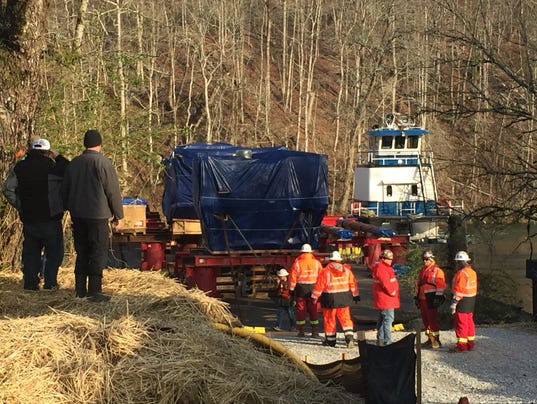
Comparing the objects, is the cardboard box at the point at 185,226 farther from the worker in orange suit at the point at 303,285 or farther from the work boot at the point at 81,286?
the work boot at the point at 81,286

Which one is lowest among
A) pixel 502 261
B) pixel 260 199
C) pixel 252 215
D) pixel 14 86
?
pixel 502 261

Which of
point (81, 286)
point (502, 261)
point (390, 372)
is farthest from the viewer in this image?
point (502, 261)

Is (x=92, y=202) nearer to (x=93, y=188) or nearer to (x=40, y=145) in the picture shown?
(x=93, y=188)

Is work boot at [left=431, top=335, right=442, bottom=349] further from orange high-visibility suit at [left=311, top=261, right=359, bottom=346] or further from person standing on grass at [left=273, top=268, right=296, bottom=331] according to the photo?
person standing on grass at [left=273, top=268, right=296, bottom=331]

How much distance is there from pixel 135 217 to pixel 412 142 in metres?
13.2

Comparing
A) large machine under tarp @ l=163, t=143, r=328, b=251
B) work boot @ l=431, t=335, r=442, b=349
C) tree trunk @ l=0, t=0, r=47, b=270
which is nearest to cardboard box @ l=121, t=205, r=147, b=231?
large machine under tarp @ l=163, t=143, r=328, b=251

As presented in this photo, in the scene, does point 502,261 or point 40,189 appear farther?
point 502,261

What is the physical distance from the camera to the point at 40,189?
352 inches

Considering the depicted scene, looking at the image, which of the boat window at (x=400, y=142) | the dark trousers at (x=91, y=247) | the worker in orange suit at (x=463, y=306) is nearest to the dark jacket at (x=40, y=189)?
the dark trousers at (x=91, y=247)

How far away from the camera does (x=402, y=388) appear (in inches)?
329

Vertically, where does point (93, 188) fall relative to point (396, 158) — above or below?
below

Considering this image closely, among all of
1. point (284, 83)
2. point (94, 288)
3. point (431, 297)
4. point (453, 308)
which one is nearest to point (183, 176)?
point (431, 297)

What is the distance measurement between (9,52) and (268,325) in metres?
8.46

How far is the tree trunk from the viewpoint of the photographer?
1053cm
